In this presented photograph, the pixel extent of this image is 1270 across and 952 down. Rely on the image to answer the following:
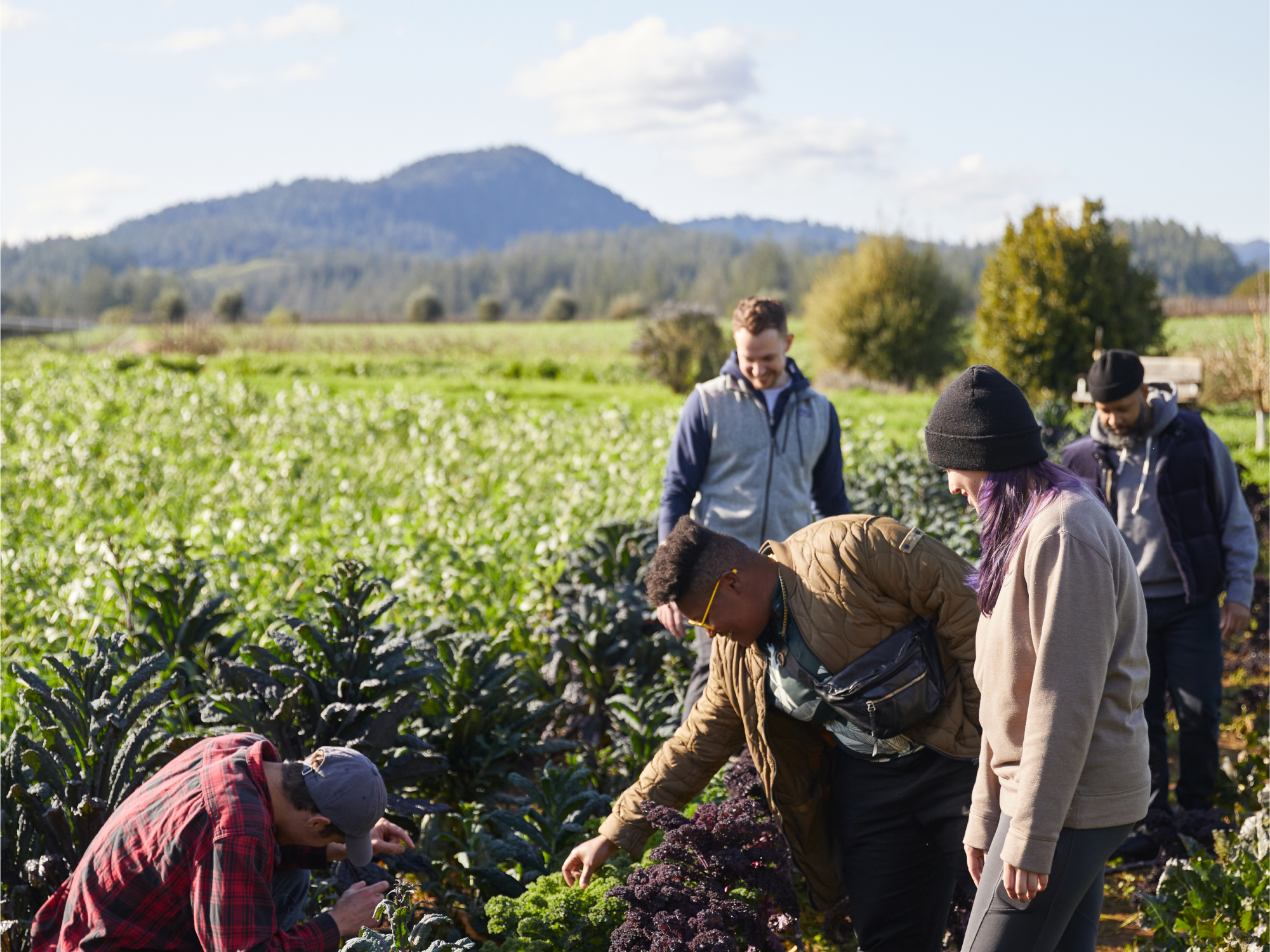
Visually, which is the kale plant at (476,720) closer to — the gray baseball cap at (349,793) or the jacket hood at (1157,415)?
the gray baseball cap at (349,793)

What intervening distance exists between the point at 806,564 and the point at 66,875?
94.7 inches

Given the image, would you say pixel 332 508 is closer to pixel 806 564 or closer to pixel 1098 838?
pixel 806 564

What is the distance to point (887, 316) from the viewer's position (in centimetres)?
2409

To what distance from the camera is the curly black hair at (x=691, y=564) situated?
7.76 feet

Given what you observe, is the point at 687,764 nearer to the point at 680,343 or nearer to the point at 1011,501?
the point at 1011,501

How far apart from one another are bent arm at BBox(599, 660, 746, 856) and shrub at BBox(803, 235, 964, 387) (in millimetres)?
22578

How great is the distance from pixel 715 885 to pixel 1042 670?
1010 mm

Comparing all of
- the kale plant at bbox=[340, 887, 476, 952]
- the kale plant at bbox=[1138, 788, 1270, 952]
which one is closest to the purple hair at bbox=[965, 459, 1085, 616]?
the kale plant at bbox=[340, 887, 476, 952]

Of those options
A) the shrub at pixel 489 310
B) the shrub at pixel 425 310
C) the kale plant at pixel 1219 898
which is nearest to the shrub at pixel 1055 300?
the kale plant at pixel 1219 898

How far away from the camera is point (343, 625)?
3.71m

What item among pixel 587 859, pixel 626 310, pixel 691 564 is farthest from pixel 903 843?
pixel 626 310

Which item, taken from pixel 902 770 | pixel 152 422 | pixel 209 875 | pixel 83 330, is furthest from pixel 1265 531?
pixel 83 330

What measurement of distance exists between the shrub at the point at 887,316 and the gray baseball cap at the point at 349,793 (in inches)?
909

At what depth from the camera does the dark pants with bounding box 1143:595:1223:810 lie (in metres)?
4.05
